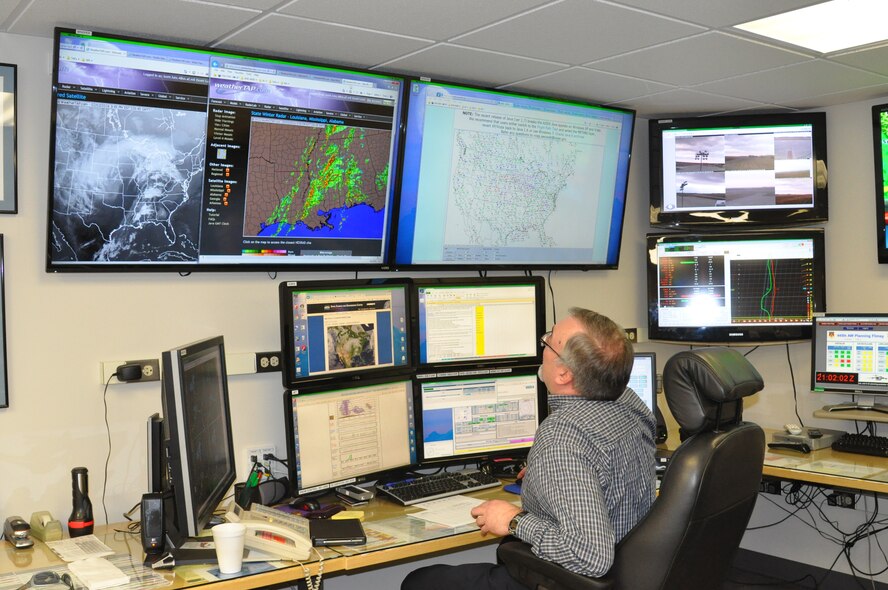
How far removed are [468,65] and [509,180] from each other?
0.57 m

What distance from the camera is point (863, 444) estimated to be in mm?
3518

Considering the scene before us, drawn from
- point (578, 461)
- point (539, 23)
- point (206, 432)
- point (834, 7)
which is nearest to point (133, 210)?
point (206, 432)

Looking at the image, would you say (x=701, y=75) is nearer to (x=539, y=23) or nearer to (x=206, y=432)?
(x=539, y=23)

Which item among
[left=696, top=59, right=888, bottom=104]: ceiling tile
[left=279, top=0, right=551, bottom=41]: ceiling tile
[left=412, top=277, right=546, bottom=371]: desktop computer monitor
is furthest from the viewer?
[left=696, top=59, right=888, bottom=104]: ceiling tile

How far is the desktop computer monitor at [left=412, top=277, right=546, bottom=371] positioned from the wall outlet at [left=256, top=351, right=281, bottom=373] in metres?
0.52

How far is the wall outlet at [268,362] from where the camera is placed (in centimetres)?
312

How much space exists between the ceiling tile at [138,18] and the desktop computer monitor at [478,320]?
115 cm

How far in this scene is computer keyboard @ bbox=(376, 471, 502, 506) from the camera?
288 centimetres

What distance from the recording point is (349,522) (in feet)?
8.36

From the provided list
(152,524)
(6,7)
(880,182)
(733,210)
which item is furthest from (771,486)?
(6,7)

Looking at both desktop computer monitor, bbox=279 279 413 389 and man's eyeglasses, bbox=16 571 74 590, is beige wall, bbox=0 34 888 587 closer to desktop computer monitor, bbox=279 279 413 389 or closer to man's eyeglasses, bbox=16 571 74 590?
desktop computer monitor, bbox=279 279 413 389

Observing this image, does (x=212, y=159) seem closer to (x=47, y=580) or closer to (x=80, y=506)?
(x=80, y=506)

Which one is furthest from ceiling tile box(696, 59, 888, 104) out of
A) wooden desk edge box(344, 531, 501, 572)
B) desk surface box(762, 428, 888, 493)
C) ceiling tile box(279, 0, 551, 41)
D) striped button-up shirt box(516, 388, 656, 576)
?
wooden desk edge box(344, 531, 501, 572)

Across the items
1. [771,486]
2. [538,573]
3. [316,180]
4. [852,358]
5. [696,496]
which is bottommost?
[771,486]
